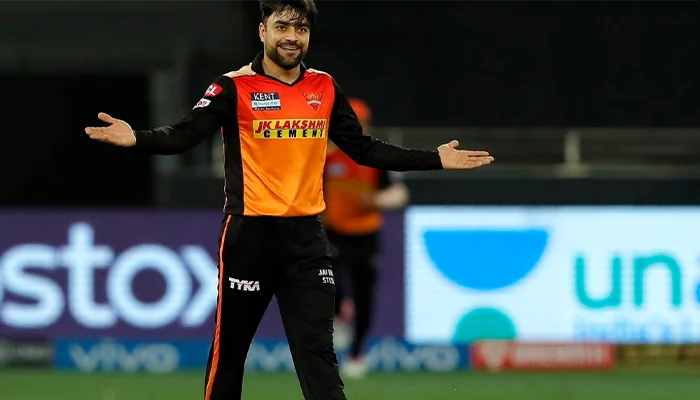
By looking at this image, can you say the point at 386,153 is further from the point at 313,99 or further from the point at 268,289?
the point at 268,289

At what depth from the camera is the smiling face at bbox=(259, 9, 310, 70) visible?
6.84 m

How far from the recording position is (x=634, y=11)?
17.0 meters

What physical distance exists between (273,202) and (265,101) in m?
0.44

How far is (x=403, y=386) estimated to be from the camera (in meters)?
11.3

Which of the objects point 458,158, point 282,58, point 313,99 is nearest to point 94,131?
point 282,58

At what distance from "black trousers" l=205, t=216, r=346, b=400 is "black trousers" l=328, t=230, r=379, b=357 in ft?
15.9

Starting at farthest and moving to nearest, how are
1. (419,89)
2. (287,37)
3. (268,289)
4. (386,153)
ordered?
(419,89) < (386,153) < (268,289) < (287,37)

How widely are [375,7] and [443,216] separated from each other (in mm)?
4375

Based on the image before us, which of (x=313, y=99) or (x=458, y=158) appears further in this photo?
(x=458, y=158)

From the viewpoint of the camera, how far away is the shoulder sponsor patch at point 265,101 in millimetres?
6883

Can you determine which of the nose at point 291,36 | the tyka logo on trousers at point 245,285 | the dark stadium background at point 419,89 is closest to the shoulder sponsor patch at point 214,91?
the nose at point 291,36

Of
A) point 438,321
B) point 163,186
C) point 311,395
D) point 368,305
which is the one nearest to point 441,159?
point 311,395

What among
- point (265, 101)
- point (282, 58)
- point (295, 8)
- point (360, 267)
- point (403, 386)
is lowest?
point (403, 386)

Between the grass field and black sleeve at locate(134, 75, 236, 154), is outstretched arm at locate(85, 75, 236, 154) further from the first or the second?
the grass field
